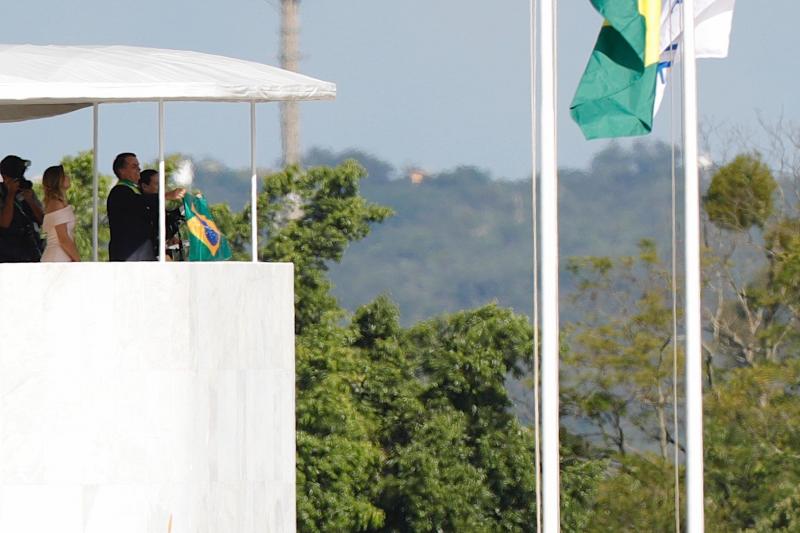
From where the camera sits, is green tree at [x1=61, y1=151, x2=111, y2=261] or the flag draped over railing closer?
the flag draped over railing

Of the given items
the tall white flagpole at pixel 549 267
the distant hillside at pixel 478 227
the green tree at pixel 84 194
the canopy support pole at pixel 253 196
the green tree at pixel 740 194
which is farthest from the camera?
the distant hillside at pixel 478 227

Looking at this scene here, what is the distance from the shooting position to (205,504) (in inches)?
466

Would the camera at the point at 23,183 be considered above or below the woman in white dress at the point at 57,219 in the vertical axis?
above

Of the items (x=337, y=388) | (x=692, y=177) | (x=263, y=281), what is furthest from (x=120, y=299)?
(x=337, y=388)

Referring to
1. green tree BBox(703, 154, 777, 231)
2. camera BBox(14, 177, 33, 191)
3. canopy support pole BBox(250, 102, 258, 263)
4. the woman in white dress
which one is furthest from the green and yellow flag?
green tree BBox(703, 154, 777, 231)

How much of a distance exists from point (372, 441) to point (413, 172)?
2551 centimetres

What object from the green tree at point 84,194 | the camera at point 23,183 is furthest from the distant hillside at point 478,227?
the camera at point 23,183

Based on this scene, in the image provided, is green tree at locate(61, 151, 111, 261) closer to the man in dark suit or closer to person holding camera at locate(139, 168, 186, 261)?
person holding camera at locate(139, 168, 186, 261)

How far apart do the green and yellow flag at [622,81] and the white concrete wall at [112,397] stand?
2.66 m

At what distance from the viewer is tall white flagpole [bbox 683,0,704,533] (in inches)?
476

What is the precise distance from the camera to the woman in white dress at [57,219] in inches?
471

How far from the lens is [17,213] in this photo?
40.1ft

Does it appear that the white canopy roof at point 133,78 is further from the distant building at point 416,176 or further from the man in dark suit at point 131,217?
the distant building at point 416,176

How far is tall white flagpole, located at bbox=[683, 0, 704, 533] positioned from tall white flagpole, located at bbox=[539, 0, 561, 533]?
34.6 inches
